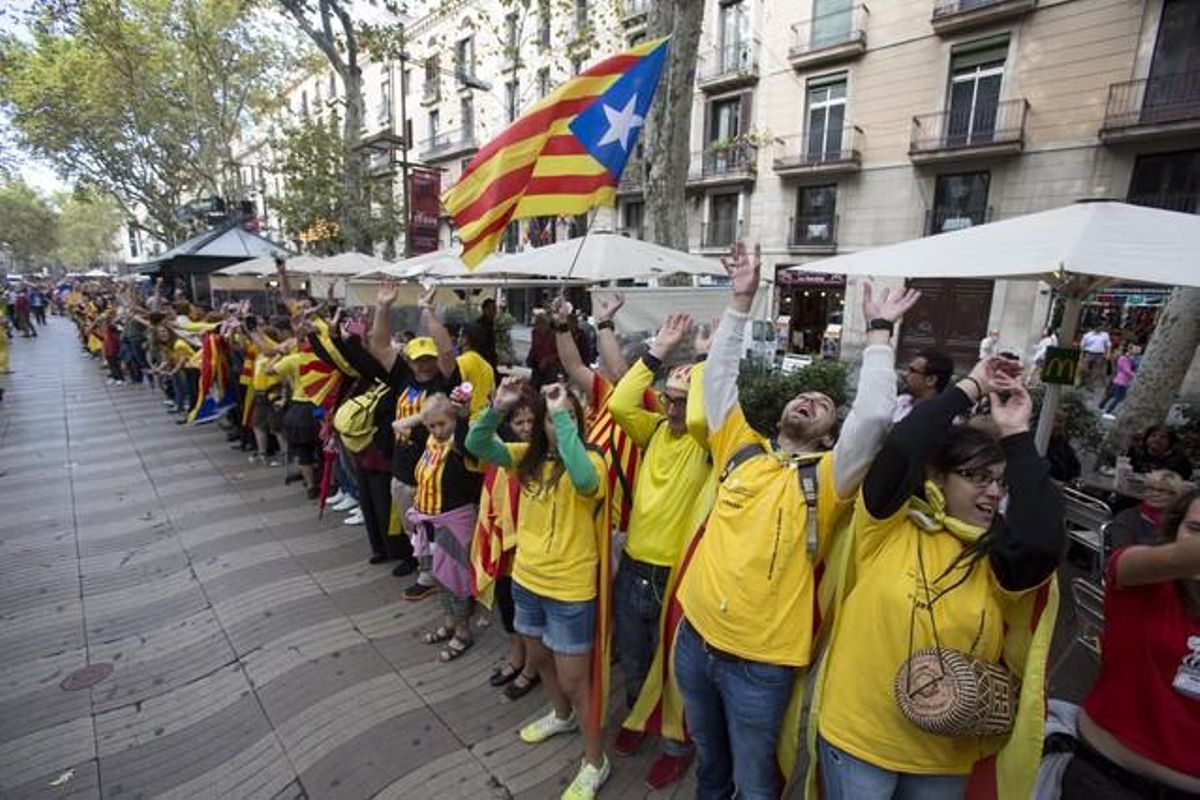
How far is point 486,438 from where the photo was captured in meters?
2.65

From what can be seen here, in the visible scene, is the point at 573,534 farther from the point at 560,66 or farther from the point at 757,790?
the point at 560,66

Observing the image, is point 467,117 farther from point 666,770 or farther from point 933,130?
point 666,770

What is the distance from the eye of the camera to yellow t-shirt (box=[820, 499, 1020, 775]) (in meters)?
1.59

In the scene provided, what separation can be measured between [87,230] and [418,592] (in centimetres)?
10260

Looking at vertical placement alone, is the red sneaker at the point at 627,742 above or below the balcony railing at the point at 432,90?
below

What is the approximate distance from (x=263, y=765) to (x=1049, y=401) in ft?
14.1

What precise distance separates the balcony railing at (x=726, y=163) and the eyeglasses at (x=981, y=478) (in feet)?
70.4

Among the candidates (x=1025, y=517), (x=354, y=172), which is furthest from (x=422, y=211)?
(x=1025, y=517)

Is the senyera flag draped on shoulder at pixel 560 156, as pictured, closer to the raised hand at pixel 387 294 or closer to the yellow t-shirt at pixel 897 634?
the raised hand at pixel 387 294

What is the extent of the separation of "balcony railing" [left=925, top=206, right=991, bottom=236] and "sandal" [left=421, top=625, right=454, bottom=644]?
18.7 meters

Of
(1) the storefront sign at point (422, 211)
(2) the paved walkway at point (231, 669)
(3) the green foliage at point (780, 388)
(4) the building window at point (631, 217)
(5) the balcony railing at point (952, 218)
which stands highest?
(4) the building window at point (631, 217)

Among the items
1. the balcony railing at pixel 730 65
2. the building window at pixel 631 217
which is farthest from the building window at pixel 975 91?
the building window at pixel 631 217

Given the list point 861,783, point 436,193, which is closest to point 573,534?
point 861,783

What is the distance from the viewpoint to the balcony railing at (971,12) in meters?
15.5
